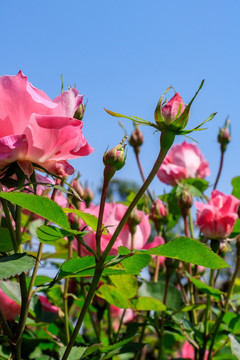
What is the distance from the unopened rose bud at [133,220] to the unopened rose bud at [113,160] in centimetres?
34

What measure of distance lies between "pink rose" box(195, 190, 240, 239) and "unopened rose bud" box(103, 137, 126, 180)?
0.43 meters

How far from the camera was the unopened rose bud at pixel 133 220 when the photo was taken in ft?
2.68

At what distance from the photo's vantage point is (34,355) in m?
0.87

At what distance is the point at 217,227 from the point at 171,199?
31cm

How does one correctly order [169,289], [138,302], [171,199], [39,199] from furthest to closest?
[171,199], [169,289], [138,302], [39,199]

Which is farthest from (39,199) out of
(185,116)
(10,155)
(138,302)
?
(138,302)

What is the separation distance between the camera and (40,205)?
0.44 meters

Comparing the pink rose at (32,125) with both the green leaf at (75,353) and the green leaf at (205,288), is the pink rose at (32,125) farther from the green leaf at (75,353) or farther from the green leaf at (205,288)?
the green leaf at (205,288)

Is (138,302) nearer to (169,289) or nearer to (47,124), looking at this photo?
(169,289)

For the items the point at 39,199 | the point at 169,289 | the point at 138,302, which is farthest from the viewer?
the point at 169,289

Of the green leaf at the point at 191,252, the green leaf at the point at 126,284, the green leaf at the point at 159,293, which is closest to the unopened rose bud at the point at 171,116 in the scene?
the green leaf at the point at 191,252

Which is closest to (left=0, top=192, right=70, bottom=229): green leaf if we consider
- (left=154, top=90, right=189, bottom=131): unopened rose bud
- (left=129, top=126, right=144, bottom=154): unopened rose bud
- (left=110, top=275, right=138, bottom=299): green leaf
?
(left=154, top=90, right=189, bottom=131): unopened rose bud

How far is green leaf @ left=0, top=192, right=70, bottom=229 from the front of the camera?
42 centimetres

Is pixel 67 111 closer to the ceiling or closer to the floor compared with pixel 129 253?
closer to the ceiling
